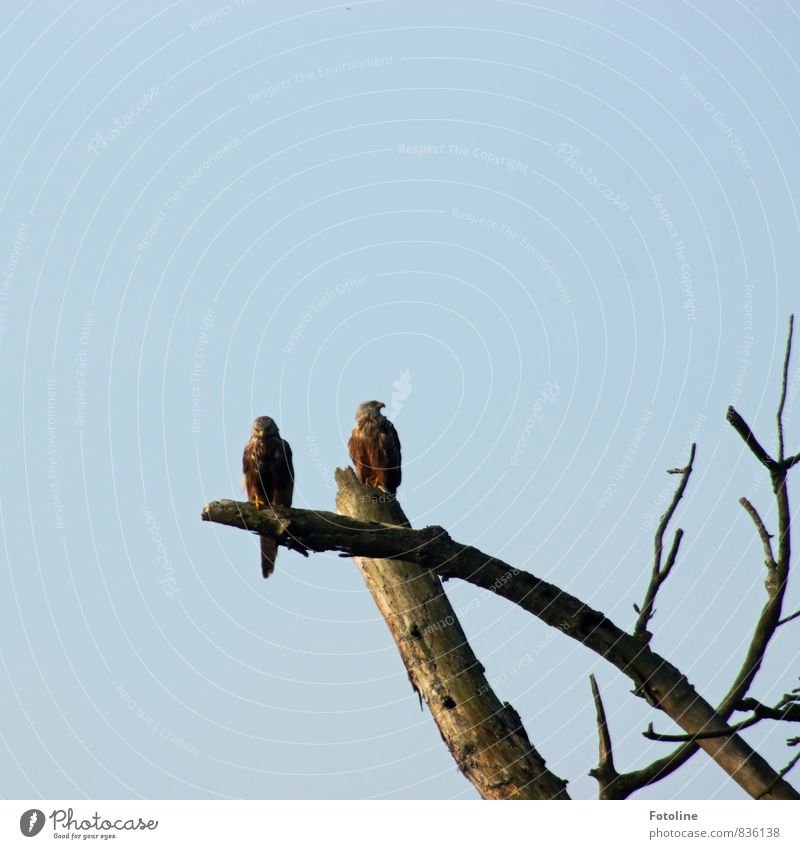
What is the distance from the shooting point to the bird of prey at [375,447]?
19.4 m

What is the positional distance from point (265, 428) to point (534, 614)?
26.7ft

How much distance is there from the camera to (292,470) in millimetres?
18109

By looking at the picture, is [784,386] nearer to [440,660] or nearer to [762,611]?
[762,611]

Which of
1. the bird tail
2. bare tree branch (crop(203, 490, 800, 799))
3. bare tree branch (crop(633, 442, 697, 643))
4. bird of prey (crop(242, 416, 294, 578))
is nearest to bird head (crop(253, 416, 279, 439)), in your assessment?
bird of prey (crop(242, 416, 294, 578))

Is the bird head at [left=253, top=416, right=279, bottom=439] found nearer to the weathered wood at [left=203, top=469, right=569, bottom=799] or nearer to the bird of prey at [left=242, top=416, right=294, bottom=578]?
the bird of prey at [left=242, top=416, right=294, bottom=578]

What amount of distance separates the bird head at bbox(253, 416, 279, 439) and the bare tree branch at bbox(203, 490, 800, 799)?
6.80m

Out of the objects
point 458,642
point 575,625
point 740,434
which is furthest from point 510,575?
point 740,434

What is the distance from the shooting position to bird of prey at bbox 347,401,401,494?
1938 centimetres

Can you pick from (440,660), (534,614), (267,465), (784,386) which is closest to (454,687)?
(440,660)

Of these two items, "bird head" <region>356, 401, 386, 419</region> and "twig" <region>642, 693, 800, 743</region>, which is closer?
"twig" <region>642, 693, 800, 743</region>

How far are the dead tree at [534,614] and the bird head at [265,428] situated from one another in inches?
227

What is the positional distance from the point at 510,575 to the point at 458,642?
4.87ft

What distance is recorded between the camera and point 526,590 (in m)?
10.5
